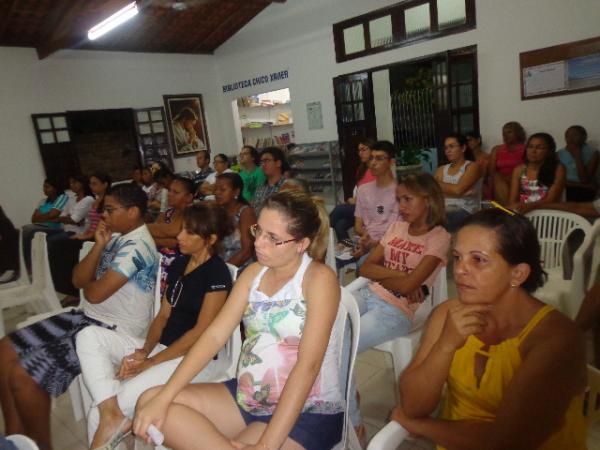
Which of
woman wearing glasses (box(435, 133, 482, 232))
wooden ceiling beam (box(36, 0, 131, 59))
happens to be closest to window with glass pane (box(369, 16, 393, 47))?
woman wearing glasses (box(435, 133, 482, 232))

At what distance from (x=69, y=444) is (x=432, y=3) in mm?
6439

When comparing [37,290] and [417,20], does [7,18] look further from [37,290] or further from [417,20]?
[417,20]

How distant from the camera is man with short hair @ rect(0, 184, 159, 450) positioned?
6.03 feet

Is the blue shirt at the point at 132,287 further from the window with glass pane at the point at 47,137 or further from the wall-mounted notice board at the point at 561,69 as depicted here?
the window with glass pane at the point at 47,137

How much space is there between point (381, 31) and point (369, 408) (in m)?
6.01

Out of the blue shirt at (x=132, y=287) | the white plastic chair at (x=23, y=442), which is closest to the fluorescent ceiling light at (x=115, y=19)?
the blue shirt at (x=132, y=287)

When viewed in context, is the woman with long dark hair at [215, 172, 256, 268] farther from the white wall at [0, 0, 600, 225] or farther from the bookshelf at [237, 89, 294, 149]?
the bookshelf at [237, 89, 294, 149]

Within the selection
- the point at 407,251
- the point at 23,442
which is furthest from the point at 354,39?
the point at 23,442

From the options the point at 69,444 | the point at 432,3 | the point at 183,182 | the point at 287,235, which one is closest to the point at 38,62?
the point at 183,182

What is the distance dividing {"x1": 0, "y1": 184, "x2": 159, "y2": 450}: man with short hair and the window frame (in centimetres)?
528

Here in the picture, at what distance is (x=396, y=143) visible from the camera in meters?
8.14

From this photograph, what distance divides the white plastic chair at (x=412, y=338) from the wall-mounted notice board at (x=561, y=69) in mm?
4365

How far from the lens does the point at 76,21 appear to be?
615 cm

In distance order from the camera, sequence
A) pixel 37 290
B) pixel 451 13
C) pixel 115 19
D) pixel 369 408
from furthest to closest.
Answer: pixel 115 19
pixel 451 13
pixel 37 290
pixel 369 408
